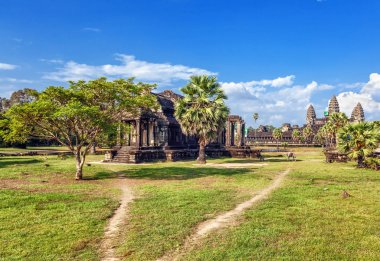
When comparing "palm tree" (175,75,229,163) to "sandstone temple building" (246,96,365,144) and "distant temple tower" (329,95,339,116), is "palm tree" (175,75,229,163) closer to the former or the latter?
"sandstone temple building" (246,96,365,144)

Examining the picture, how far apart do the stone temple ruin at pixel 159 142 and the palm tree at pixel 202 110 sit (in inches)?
201

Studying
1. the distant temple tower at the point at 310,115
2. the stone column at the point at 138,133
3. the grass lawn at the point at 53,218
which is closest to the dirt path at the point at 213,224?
the grass lawn at the point at 53,218

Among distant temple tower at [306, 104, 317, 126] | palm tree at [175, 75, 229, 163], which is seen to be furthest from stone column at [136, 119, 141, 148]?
distant temple tower at [306, 104, 317, 126]

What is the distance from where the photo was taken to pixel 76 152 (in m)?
20.4

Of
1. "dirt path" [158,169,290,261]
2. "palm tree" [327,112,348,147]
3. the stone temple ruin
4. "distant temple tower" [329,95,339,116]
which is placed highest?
"distant temple tower" [329,95,339,116]

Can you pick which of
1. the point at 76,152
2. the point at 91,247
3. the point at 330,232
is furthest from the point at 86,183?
the point at 330,232

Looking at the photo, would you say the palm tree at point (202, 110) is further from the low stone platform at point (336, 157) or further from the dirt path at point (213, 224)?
the dirt path at point (213, 224)

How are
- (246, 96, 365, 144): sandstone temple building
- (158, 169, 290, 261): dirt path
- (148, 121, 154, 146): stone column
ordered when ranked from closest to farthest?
1. (158, 169, 290, 261): dirt path
2. (148, 121, 154, 146): stone column
3. (246, 96, 365, 144): sandstone temple building

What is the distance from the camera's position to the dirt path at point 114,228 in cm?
727

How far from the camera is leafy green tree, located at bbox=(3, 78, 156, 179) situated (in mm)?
17938

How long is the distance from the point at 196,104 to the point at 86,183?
1876 centimetres

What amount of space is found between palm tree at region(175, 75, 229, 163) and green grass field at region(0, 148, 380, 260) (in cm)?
1584

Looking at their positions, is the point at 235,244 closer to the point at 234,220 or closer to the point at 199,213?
the point at 234,220

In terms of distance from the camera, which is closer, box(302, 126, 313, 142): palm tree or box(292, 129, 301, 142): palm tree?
box(292, 129, 301, 142): palm tree
